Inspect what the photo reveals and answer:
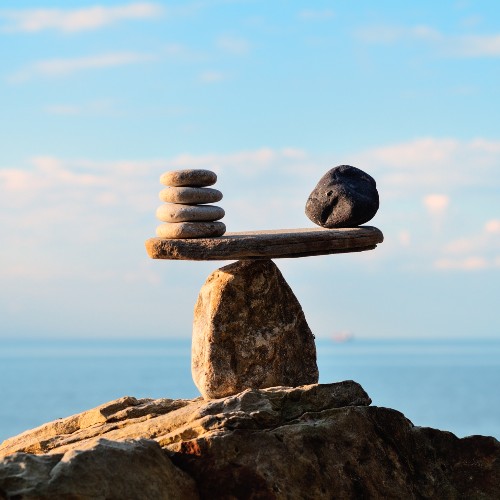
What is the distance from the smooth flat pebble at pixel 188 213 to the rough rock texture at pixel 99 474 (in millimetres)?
2928

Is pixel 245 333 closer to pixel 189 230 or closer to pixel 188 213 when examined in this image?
pixel 189 230

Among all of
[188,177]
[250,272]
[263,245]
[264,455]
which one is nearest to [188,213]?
[188,177]

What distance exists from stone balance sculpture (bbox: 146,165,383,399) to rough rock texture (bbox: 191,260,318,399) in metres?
0.01

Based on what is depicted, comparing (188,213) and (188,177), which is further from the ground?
(188,177)

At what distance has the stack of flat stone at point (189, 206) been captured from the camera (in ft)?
32.1

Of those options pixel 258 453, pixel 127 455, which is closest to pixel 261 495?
pixel 258 453

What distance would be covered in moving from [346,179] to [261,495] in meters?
4.14

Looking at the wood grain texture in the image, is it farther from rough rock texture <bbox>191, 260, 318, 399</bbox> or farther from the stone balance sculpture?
rough rock texture <bbox>191, 260, 318, 399</bbox>

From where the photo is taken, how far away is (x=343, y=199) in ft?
34.0

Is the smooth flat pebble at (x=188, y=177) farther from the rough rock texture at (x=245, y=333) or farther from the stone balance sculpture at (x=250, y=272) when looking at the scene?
the rough rock texture at (x=245, y=333)

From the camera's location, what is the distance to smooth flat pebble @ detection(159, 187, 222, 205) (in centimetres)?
980

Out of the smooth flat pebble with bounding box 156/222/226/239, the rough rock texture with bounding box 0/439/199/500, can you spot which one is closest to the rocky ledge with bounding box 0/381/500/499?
the rough rock texture with bounding box 0/439/199/500

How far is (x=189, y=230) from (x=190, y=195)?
0.37 metres

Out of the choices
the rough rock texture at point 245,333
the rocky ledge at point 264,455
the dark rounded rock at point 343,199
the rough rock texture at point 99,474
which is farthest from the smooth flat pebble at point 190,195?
the rough rock texture at point 99,474
